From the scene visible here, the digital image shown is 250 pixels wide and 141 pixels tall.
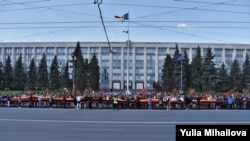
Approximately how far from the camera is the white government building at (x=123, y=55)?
366ft

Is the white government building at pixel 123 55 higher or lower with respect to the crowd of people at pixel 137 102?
higher

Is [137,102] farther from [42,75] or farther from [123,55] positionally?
[123,55]

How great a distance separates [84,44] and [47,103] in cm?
7734

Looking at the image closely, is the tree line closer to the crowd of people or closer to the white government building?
the white government building

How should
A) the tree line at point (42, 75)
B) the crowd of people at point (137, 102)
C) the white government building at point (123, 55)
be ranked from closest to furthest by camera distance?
the crowd of people at point (137, 102) → the tree line at point (42, 75) → the white government building at point (123, 55)

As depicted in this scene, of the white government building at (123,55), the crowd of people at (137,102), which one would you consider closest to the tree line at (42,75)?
the white government building at (123,55)

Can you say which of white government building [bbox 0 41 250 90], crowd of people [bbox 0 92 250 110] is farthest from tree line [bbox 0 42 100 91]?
crowd of people [bbox 0 92 250 110]

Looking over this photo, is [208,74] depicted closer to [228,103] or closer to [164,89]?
[164,89]

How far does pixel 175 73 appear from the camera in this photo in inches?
3226

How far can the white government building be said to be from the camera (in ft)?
366

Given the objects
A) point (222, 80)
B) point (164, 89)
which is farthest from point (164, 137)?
point (222, 80)

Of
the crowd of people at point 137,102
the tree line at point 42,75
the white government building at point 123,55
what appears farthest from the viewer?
the white government building at point 123,55

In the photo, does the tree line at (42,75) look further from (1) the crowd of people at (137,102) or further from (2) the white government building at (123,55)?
(1) the crowd of people at (137,102)

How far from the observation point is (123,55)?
112 m
